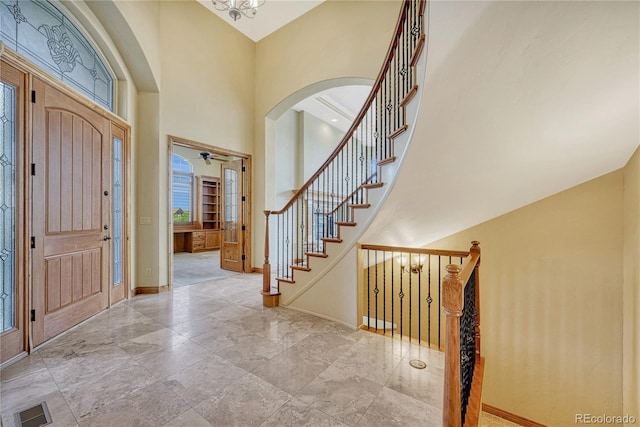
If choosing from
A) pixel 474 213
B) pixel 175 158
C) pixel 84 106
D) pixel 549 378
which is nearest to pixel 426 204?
pixel 474 213

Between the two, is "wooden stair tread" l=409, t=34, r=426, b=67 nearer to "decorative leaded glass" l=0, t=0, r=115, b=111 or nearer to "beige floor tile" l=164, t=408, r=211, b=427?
"beige floor tile" l=164, t=408, r=211, b=427

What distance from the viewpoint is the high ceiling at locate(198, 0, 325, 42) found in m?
4.53

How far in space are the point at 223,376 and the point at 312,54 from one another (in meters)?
4.87

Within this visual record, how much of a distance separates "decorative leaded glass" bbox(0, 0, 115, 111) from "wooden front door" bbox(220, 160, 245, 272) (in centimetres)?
241

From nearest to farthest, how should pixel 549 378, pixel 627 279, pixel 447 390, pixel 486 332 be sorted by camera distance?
pixel 447 390, pixel 627 279, pixel 549 378, pixel 486 332

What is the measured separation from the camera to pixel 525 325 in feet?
11.8

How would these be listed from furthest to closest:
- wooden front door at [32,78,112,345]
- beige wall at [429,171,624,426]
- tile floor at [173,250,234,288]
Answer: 1. tile floor at [173,250,234,288]
2. beige wall at [429,171,624,426]
3. wooden front door at [32,78,112,345]

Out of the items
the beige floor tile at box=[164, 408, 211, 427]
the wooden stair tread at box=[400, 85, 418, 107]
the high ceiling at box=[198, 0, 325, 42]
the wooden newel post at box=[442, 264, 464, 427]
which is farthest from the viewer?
the high ceiling at box=[198, 0, 325, 42]

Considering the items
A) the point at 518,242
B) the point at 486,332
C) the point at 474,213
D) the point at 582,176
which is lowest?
the point at 486,332

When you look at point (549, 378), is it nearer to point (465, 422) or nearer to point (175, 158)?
point (465, 422)

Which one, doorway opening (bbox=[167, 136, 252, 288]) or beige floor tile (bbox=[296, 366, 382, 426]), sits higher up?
doorway opening (bbox=[167, 136, 252, 288])

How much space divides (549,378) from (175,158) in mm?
→ 9702

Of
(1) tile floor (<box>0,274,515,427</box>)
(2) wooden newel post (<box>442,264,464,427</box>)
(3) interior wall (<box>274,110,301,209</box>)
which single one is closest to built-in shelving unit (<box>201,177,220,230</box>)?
(3) interior wall (<box>274,110,301,209</box>)

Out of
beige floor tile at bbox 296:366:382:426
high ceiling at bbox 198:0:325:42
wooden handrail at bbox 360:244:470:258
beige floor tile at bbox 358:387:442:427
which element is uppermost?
high ceiling at bbox 198:0:325:42
